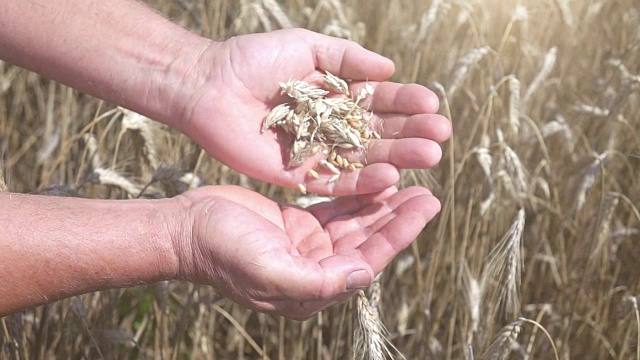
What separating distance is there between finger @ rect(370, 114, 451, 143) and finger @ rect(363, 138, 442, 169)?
0.10ft

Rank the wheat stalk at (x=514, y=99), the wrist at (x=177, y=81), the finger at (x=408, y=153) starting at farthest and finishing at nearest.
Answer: the wheat stalk at (x=514, y=99) < the wrist at (x=177, y=81) < the finger at (x=408, y=153)

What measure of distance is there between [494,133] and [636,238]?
0.49 meters

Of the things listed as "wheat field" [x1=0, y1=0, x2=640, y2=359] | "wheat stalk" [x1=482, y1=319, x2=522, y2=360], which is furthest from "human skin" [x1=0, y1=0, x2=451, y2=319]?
"wheat stalk" [x1=482, y1=319, x2=522, y2=360]

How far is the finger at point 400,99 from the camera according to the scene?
5.39ft

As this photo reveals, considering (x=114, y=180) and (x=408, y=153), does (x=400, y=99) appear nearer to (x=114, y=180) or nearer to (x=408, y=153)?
(x=408, y=153)

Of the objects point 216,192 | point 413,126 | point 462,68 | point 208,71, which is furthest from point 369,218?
point 462,68

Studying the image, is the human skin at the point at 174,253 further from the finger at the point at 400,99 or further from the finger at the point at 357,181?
the finger at the point at 400,99

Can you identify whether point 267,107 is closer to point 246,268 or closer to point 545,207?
point 246,268

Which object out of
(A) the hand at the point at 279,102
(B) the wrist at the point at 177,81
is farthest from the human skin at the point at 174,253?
(B) the wrist at the point at 177,81

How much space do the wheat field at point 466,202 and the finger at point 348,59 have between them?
26 centimetres

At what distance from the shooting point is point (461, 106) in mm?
2691

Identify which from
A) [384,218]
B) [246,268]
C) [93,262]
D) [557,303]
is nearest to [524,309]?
[557,303]

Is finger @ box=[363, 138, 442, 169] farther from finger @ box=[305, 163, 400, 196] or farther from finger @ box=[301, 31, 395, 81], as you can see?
finger @ box=[301, 31, 395, 81]

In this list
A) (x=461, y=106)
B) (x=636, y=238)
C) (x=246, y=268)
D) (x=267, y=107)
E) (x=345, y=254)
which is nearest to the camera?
(x=246, y=268)
